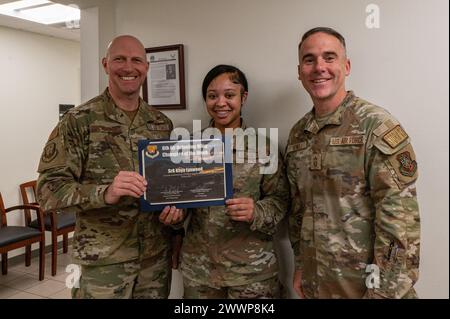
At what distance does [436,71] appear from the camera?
1.29 metres

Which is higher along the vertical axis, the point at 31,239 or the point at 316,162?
the point at 316,162

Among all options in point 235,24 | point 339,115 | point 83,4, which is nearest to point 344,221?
point 339,115

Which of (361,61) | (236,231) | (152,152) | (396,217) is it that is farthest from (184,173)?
(361,61)

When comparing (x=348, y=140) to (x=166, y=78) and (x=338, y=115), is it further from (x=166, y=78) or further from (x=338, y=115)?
(x=166, y=78)

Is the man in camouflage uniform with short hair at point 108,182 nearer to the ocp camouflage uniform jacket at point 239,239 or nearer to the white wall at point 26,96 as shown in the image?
the ocp camouflage uniform jacket at point 239,239

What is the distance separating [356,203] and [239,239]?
18.7 inches

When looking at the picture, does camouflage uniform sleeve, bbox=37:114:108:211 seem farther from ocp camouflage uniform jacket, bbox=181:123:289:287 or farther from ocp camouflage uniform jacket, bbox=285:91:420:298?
ocp camouflage uniform jacket, bbox=285:91:420:298

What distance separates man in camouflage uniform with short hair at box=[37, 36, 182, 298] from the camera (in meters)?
1.35

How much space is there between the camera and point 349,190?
1186mm

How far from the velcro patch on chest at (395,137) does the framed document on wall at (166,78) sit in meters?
1.08

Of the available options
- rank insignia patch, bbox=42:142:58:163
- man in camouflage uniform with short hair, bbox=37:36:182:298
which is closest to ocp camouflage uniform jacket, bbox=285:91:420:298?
man in camouflage uniform with short hair, bbox=37:36:182:298

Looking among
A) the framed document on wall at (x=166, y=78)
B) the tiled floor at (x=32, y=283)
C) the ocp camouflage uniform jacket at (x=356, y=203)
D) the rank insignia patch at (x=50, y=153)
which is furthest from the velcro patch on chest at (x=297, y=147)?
the tiled floor at (x=32, y=283)

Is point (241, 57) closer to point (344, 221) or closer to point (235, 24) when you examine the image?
point (235, 24)
